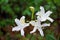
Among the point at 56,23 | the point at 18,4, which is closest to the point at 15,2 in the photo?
the point at 18,4

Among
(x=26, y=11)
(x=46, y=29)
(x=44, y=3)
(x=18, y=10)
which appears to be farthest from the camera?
(x=18, y=10)

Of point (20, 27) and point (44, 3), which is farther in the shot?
point (44, 3)

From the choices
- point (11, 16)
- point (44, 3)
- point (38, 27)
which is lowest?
point (11, 16)

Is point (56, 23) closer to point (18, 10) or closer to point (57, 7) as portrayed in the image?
point (57, 7)

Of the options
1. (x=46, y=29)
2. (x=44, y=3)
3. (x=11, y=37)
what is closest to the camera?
(x=46, y=29)

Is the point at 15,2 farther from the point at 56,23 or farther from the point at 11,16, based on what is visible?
the point at 56,23

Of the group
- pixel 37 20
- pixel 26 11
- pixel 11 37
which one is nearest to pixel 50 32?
pixel 37 20

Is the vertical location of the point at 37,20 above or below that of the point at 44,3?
above

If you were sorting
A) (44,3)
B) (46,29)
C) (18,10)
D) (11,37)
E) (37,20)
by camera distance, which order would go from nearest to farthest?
(37,20) < (46,29) < (11,37) < (44,3) < (18,10)

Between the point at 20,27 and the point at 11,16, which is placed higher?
the point at 20,27
